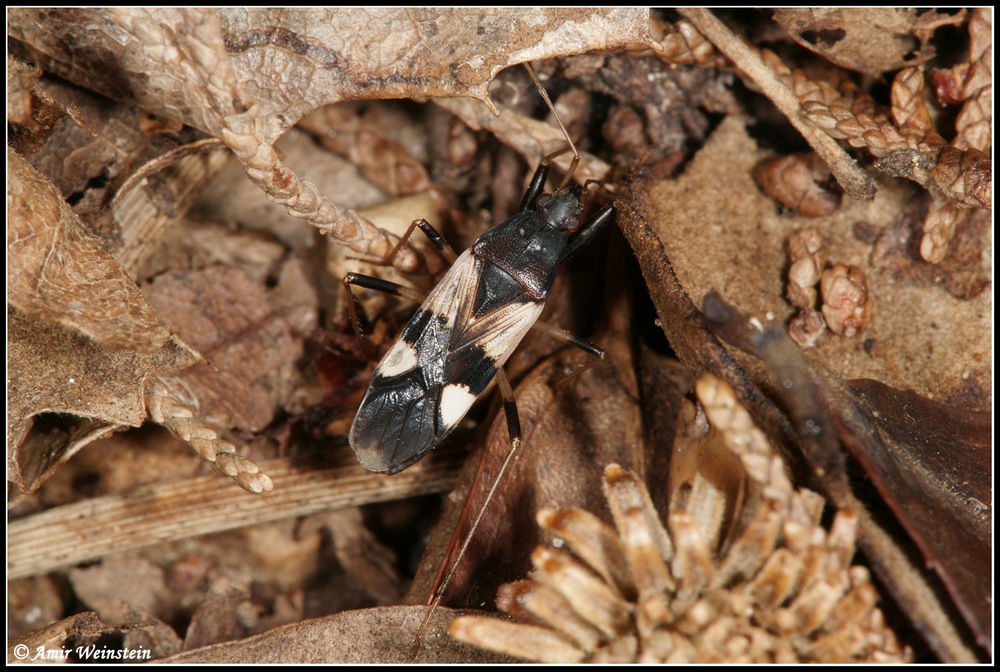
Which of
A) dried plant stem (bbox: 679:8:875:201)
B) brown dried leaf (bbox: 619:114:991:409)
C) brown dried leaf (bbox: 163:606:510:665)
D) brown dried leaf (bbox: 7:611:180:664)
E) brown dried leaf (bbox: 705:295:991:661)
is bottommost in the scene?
brown dried leaf (bbox: 7:611:180:664)

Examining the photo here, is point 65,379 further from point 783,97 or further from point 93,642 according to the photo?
point 783,97

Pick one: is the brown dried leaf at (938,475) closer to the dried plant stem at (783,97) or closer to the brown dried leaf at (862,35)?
the dried plant stem at (783,97)

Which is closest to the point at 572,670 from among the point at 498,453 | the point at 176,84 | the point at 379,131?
the point at 498,453

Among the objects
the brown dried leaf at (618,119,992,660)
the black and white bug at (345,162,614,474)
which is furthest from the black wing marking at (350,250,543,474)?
the brown dried leaf at (618,119,992,660)

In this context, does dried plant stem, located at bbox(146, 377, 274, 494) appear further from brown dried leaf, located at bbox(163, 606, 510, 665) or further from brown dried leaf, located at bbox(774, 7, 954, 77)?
brown dried leaf, located at bbox(774, 7, 954, 77)

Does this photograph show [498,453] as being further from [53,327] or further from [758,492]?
[53,327]

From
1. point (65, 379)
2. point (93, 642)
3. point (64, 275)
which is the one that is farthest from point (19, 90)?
point (93, 642)
